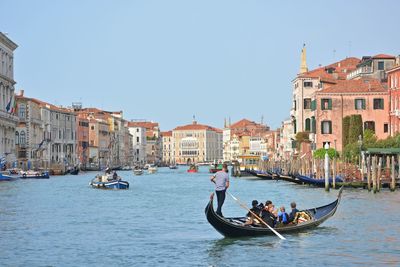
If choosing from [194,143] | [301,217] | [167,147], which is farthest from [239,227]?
[167,147]

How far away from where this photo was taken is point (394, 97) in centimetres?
4016

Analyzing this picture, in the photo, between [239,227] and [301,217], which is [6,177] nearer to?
[301,217]

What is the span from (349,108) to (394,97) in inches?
145

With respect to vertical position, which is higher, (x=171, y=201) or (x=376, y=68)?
(x=376, y=68)

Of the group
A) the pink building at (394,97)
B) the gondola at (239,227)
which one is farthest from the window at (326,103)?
the gondola at (239,227)

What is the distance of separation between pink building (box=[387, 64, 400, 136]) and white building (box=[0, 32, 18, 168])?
24366 mm

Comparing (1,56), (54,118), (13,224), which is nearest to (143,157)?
(54,118)

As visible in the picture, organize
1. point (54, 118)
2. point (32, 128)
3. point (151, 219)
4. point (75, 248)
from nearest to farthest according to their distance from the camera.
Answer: point (75, 248) → point (151, 219) → point (32, 128) → point (54, 118)

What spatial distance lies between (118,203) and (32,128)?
43026mm

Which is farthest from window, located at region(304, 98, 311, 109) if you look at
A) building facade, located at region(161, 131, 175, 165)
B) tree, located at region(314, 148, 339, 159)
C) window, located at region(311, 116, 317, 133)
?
building facade, located at region(161, 131, 175, 165)

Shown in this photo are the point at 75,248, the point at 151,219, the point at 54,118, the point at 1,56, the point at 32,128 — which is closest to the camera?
the point at 75,248

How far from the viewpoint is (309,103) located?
50.5 metres

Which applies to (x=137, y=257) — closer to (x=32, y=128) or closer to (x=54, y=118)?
(x=32, y=128)

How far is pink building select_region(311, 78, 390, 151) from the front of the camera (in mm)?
42719
